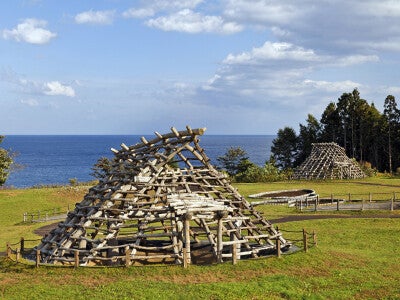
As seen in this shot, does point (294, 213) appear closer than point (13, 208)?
Yes

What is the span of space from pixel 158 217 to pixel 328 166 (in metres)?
49.5

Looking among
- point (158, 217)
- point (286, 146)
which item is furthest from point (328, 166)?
point (158, 217)

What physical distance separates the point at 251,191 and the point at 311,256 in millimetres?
31043

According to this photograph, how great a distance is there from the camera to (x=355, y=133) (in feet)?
279

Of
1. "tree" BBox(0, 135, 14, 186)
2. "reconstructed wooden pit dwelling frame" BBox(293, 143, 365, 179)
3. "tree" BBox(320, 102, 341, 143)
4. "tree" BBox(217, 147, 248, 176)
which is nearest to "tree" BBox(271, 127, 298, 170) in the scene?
"tree" BBox(320, 102, 341, 143)

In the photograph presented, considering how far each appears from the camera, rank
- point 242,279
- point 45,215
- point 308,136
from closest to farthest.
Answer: point 242,279 → point 45,215 → point 308,136

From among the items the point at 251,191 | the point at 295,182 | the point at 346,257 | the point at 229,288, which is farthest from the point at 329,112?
the point at 229,288

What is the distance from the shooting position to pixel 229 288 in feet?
53.8

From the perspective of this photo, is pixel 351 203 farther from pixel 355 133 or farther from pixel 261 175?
pixel 355 133

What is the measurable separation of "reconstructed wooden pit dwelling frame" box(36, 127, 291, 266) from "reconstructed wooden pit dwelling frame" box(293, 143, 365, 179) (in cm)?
4398

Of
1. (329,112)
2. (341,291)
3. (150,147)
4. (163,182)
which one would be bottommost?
(341,291)

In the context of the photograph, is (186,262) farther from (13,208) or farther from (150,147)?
(13,208)

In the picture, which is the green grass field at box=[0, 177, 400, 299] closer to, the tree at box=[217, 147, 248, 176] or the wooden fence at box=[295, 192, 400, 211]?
the wooden fence at box=[295, 192, 400, 211]

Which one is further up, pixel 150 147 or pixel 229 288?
pixel 150 147
